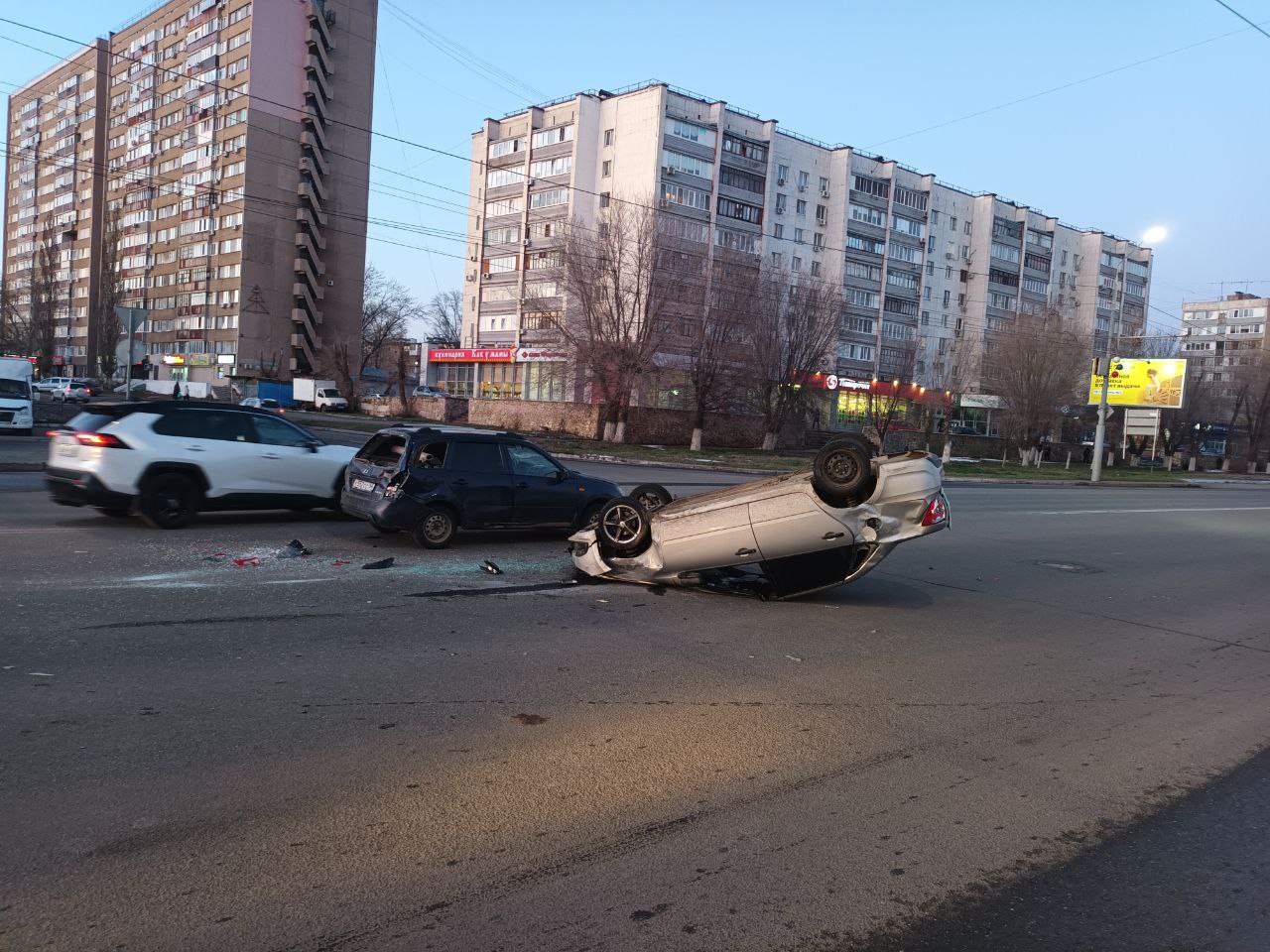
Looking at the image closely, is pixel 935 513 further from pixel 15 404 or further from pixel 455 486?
pixel 15 404

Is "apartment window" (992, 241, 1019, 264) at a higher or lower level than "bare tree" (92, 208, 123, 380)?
higher

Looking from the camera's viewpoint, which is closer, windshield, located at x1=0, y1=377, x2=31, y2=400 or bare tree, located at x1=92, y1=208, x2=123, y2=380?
windshield, located at x1=0, y1=377, x2=31, y2=400

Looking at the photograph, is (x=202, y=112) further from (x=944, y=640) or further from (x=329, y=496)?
(x=944, y=640)

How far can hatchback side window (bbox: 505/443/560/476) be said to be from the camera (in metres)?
11.5

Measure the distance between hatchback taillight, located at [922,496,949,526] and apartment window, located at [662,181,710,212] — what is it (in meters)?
68.5

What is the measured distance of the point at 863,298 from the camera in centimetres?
8588

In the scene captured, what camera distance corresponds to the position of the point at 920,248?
3516 inches

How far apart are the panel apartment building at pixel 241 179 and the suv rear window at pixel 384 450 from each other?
242 feet

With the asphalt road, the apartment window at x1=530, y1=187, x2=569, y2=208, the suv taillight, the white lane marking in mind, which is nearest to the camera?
the asphalt road

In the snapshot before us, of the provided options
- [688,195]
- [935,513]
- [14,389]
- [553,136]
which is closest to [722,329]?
[14,389]

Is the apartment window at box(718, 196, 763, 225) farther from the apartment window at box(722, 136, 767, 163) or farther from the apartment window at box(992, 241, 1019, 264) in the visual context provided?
the apartment window at box(992, 241, 1019, 264)

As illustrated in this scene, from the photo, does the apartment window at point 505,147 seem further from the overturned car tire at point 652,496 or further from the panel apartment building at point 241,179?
→ the overturned car tire at point 652,496

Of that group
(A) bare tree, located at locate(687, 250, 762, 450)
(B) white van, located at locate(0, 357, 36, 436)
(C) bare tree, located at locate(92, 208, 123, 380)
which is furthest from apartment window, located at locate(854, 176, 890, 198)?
(B) white van, located at locate(0, 357, 36, 436)

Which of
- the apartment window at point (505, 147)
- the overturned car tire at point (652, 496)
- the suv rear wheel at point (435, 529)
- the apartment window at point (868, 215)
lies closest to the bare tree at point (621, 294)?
the suv rear wheel at point (435, 529)
